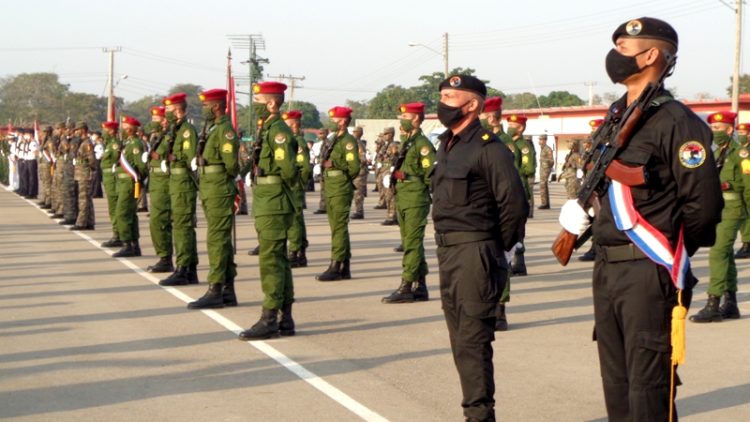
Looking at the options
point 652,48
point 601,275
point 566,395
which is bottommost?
point 566,395

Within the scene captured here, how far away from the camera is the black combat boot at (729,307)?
1022 centimetres

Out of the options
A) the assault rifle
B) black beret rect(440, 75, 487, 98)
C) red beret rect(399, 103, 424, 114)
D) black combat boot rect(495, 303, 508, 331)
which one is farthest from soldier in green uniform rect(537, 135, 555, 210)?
the assault rifle

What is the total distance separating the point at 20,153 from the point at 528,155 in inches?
807

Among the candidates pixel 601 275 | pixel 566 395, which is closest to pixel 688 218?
pixel 601 275

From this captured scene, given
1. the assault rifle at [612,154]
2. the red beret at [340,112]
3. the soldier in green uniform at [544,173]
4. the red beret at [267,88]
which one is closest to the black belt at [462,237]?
the assault rifle at [612,154]

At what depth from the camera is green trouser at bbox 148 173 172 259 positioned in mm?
12914

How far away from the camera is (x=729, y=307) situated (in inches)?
403

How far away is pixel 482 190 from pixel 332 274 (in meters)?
7.37

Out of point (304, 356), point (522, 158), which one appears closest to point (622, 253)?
point (304, 356)

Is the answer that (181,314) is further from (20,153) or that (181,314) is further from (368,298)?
(20,153)

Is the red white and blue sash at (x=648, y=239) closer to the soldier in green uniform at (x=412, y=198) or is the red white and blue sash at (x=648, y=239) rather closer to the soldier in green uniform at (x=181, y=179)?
the soldier in green uniform at (x=412, y=198)

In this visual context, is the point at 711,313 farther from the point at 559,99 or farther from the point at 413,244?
the point at 559,99

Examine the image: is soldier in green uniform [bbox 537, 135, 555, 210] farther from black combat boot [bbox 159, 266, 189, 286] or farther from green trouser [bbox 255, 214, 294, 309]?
green trouser [bbox 255, 214, 294, 309]

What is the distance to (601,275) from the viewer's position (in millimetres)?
4598
